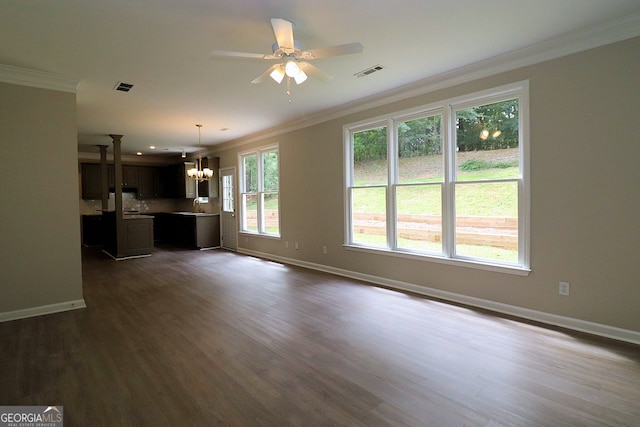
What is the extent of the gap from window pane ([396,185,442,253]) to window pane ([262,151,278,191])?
3.11 meters

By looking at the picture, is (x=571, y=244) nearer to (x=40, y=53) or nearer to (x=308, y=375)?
(x=308, y=375)

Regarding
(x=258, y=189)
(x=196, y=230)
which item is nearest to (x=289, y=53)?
(x=258, y=189)

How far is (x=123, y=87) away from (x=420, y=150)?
12.7 feet

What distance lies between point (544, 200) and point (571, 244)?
1.56ft

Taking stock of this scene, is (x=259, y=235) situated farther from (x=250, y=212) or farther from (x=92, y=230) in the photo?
(x=92, y=230)

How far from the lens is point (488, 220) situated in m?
3.63

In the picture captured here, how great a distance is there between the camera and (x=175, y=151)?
9367 millimetres

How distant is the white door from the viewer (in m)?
8.17

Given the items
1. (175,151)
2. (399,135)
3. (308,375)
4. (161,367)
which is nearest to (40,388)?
(161,367)

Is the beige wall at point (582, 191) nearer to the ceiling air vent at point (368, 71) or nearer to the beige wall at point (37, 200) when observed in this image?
the ceiling air vent at point (368, 71)

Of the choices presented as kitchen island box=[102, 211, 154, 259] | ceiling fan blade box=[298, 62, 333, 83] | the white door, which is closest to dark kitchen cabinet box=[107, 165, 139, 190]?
kitchen island box=[102, 211, 154, 259]

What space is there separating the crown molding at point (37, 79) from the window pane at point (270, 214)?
3825mm

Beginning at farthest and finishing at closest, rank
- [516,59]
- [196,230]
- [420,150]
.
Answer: [196,230], [420,150], [516,59]

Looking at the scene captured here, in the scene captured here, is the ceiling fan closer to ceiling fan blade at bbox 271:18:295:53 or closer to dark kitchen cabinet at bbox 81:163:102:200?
ceiling fan blade at bbox 271:18:295:53
